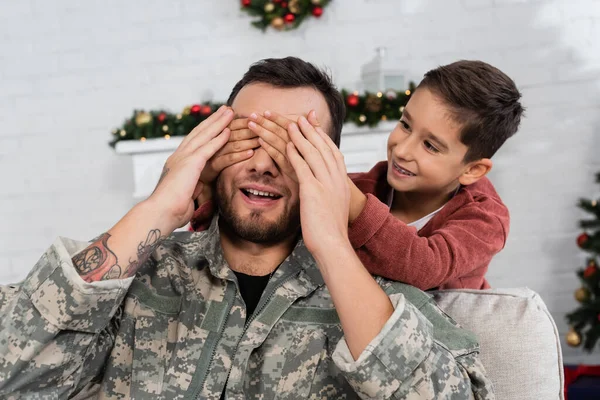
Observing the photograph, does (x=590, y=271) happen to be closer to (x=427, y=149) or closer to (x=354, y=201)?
(x=427, y=149)

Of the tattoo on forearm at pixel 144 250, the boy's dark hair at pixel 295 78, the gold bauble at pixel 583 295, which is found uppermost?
the boy's dark hair at pixel 295 78

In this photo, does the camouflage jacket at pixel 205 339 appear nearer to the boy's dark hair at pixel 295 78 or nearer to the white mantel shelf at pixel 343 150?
the boy's dark hair at pixel 295 78

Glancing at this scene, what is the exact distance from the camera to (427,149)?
1895 millimetres

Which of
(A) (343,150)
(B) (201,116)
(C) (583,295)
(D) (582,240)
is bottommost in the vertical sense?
(C) (583,295)

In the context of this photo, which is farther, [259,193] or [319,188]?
[259,193]

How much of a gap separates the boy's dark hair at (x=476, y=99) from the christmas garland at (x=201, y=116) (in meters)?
1.29

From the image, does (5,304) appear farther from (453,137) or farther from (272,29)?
(272,29)

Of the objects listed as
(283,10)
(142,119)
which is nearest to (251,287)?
(142,119)

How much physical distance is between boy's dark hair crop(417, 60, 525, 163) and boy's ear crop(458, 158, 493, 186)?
21mm

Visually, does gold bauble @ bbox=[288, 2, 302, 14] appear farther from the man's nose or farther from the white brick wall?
the man's nose

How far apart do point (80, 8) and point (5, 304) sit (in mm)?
2871

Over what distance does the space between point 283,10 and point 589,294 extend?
2105 millimetres

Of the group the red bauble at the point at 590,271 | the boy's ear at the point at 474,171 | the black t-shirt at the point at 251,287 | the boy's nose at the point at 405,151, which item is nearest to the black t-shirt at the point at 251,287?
the black t-shirt at the point at 251,287

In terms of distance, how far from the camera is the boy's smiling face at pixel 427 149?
188 cm
